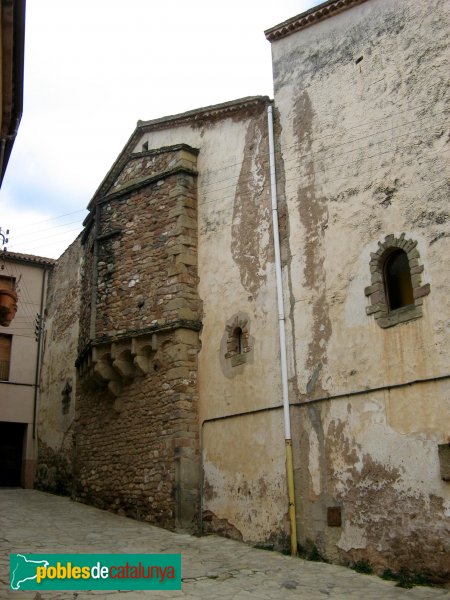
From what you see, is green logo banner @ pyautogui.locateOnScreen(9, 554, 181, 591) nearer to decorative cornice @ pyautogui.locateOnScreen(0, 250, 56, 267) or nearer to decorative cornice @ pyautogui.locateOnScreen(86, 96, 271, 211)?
decorative cornice @ pyautogui.locateOnScreen(86, 96, 271, 211)

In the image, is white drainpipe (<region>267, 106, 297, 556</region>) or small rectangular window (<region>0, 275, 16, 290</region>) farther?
white drainpipe (<region>267, 106, 297, 556</region>)

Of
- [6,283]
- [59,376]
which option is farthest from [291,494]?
[59,376]

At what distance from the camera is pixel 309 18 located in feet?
36.6

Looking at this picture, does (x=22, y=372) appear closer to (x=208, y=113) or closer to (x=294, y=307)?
(x=208, y=113)

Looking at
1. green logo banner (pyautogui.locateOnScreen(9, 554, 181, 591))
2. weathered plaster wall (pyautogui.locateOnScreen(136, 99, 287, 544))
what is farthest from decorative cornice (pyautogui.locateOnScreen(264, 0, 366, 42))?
green logo banner (pyautogui.locateOnScreen(9, 554, 181, 591))

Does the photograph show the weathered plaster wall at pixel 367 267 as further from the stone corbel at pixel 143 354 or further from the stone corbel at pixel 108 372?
the stone corbel at pixel 108 372

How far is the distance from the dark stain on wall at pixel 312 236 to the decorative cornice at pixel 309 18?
1168 mm

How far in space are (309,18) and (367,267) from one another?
4535 millimetres

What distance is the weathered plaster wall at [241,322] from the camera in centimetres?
1024

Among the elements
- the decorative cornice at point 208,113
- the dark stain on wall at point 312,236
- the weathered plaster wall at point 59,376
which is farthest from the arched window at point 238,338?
the weathered plaster wall at point 59,376

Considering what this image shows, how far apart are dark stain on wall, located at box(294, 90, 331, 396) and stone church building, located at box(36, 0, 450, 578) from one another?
30mm

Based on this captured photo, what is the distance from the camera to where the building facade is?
19.2m

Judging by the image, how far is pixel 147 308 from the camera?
40.6 feet

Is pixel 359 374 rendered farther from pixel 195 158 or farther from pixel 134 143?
pixel 134 143
